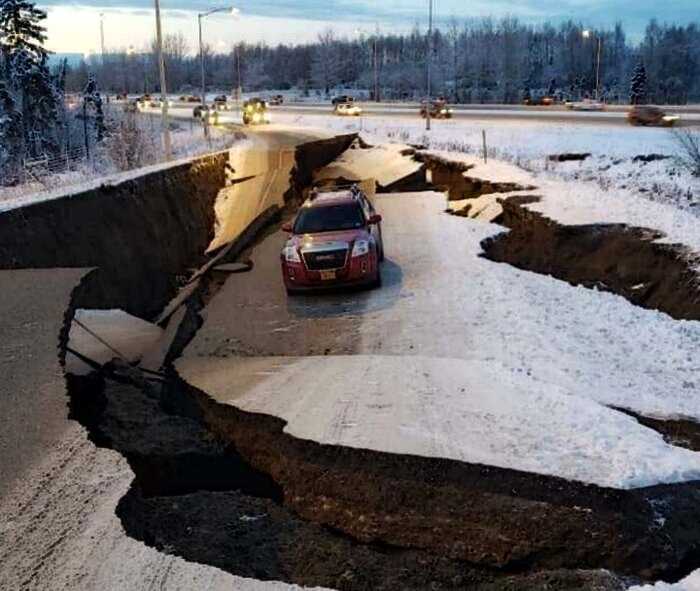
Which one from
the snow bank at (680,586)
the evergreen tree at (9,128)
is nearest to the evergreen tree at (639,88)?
the evergreen tree at (9,128)

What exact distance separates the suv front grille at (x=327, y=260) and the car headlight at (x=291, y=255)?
1.02 ft

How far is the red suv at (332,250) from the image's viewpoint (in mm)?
15312

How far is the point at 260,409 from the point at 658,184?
22.2m

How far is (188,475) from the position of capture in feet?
27.4

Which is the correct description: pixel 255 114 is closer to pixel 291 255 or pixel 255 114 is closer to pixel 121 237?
pixel 121 237

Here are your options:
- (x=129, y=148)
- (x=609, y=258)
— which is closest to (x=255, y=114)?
(x=129, y=148)

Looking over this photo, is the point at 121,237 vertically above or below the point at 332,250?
below

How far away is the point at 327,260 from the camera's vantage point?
15.3 m

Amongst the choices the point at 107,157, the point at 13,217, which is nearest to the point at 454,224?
the point at 13,217

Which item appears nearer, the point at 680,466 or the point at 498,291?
the point at 680,466

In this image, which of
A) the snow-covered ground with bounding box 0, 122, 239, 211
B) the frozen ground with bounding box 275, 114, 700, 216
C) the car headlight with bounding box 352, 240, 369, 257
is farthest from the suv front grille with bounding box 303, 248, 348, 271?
the frozen ground with bounding box 275, 114, 700, 216

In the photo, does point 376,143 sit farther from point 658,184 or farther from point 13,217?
point 13,217

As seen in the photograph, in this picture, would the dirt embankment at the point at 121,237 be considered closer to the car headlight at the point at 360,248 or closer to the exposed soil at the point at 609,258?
the car headlight at the point at 360,248

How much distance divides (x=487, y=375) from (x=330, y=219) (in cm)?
704
